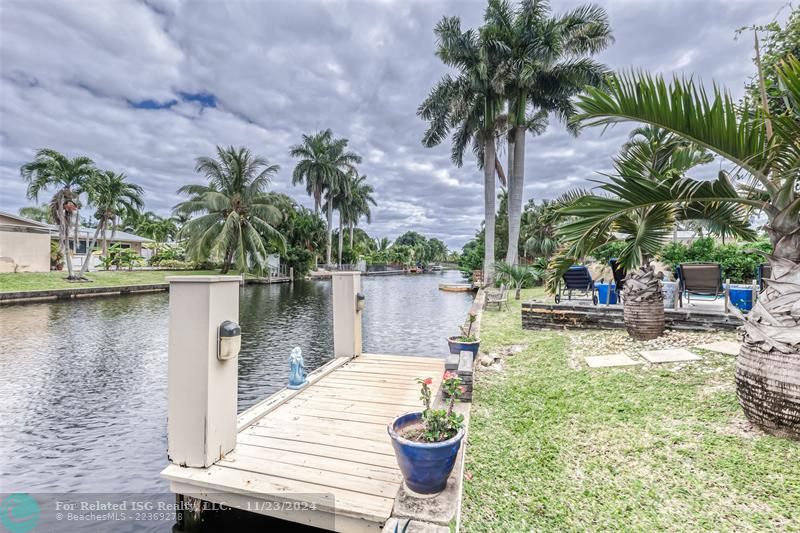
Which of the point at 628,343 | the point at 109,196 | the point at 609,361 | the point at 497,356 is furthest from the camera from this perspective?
the point at 109,196

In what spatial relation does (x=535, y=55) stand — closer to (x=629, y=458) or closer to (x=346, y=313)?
(x=346, y=313)

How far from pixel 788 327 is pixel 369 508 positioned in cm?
292

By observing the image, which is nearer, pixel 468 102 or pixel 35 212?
pixel 468 102

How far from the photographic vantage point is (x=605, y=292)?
760 cm

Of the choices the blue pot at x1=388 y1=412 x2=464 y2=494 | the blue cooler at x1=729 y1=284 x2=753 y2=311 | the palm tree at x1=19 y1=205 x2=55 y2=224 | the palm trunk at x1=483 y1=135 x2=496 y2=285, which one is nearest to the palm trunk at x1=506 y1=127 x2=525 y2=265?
the palm trunk at x1=483 y1=135 x2=496 y2=285

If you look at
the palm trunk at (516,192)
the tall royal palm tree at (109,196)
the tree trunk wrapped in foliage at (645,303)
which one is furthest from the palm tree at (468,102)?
the tall royal palm tree at (109,196)

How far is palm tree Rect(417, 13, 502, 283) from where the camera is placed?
14133mm

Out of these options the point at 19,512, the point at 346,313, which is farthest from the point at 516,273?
the point at 19,512

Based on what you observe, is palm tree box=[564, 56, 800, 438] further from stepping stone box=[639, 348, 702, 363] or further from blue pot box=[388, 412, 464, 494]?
blue pot box=[388, 412, 464, 494]

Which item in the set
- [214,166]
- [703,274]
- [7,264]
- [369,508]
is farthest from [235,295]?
[7,264]

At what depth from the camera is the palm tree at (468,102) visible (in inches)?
556

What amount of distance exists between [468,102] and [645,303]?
12.9 m

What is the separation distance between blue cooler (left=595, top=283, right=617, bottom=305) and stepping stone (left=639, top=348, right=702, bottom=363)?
3.33 meters

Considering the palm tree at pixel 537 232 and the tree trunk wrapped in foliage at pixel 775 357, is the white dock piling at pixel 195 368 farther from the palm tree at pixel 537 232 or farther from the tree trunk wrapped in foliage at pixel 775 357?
the palm tree at pixel 537 232
